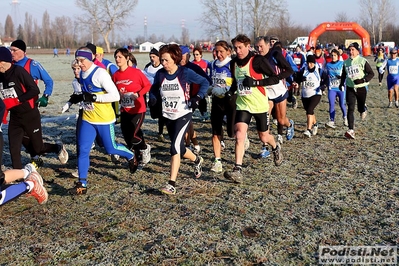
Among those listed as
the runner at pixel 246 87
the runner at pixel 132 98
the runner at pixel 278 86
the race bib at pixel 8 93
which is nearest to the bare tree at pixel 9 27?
the runner at pixel 278 86

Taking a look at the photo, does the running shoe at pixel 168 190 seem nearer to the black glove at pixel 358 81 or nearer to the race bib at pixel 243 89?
the race bib at pixel 243 89

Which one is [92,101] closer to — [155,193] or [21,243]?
[155,193]

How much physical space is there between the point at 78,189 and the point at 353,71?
6542 millimetres

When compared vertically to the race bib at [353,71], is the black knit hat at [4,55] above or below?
above

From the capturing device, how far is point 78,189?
5.88 m

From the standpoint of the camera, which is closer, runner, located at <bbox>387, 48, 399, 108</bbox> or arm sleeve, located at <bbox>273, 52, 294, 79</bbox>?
arm sleeve, located at <bbox>273, 52, 294, 79</bbox>

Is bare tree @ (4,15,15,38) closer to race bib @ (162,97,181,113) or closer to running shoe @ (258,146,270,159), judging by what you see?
running shoe @ (258,146,270,159)

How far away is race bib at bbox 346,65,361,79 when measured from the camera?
379 inches

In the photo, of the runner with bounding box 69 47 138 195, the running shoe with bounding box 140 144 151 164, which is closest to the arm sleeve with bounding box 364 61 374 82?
the running shoe with bounding box 140 144 151 164

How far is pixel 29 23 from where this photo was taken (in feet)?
428

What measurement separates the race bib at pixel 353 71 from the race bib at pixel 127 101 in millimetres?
5132

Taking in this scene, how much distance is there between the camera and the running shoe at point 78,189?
5.87m

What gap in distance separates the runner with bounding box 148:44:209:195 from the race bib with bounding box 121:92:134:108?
838mm

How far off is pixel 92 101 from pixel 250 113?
2.22 m
